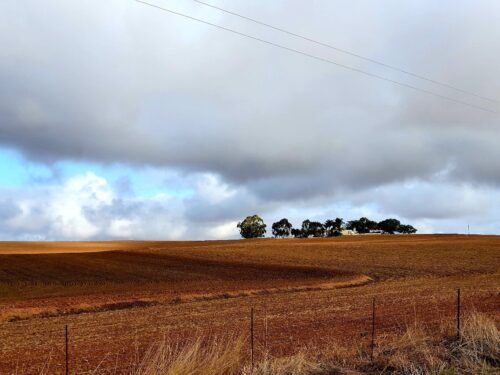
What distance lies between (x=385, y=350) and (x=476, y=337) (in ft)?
7.52

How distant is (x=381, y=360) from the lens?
13.3m

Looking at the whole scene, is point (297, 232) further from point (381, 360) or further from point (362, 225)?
point (381, 360)

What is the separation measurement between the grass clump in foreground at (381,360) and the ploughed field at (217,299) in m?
2.49

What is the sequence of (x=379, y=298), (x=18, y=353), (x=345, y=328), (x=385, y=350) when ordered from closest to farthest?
1. (x=385, y=350)
2. (x=18, y=353)
3. (x=345, y=328)
4. (x=379, y=298)

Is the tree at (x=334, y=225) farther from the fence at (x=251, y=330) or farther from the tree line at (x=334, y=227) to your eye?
the fence at (x=251, y=330)

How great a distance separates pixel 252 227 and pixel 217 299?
5849 inches

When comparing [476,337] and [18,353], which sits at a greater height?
[476,337]

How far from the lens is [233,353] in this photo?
12375 mm

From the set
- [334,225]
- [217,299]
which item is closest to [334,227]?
[334,225]

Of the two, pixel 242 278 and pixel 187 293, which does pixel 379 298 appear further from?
pixel 242 278

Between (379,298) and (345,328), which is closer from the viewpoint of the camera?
(345,328)

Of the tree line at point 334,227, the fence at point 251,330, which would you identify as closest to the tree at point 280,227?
the tree line at point 334,227

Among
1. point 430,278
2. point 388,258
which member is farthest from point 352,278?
point 388,258

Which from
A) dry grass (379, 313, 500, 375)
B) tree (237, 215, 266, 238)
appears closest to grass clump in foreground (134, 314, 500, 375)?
dry grass (379, 313, 500, 375)
